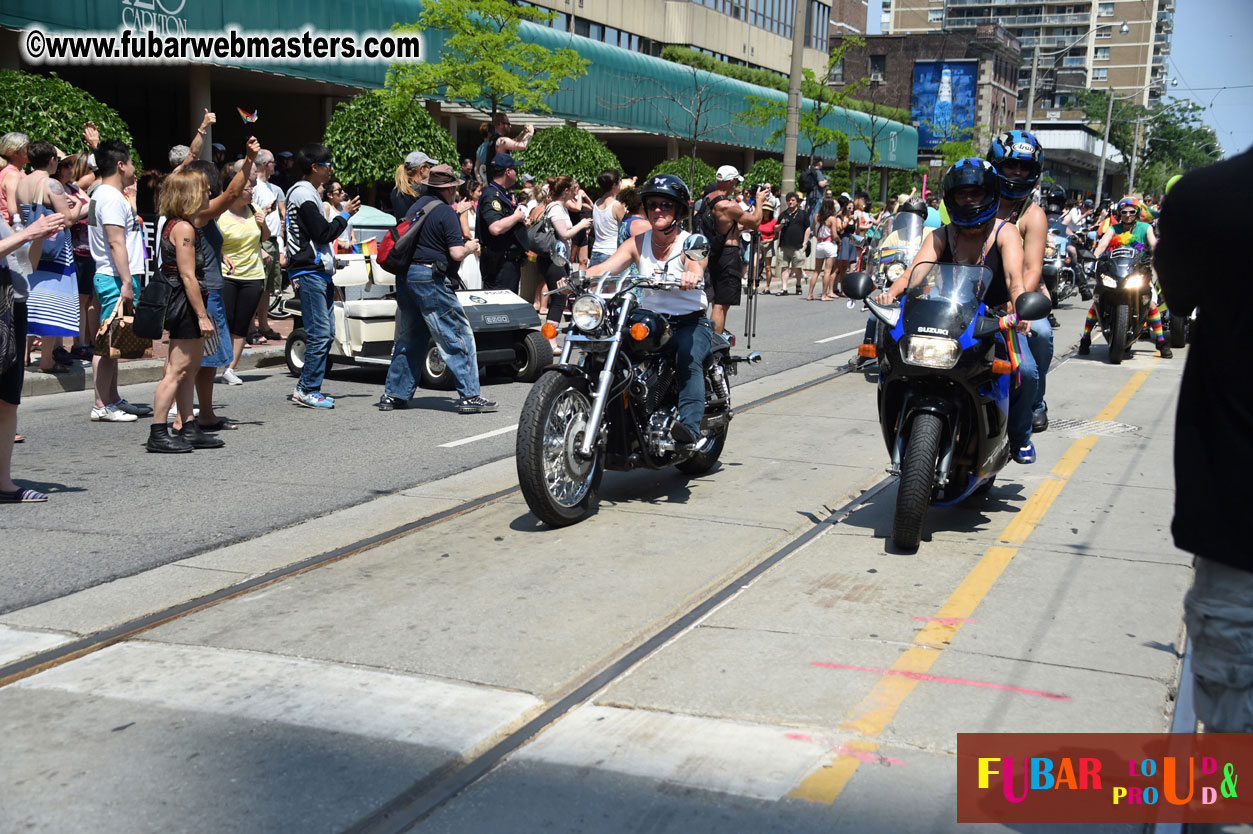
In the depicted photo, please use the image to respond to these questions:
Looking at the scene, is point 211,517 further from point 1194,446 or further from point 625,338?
point 1194,446

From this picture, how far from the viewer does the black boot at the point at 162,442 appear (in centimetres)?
796

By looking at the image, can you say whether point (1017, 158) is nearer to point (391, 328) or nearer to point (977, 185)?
point (977, 185)

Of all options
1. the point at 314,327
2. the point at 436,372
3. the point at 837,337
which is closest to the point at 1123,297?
the point at 837,337

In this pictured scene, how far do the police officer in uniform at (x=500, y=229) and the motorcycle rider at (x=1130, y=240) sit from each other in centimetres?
670

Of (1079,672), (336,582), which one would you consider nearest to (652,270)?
(336,582)

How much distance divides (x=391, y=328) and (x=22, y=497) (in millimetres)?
4940

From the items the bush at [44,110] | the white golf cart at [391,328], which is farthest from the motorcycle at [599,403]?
the bush at [44,110]

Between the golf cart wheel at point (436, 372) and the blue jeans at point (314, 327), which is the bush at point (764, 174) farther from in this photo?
the blue jeans at point (314, 327)

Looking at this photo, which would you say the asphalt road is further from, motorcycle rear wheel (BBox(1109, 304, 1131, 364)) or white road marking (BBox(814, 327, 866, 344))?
motorcycle rear wheel (BBox(1109, 304, 1131, 364))

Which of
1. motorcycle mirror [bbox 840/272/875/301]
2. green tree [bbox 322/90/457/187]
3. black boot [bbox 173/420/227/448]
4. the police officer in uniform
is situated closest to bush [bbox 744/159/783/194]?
green tree [bbox 322/90/457/187]

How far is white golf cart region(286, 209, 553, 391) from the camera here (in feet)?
36.4

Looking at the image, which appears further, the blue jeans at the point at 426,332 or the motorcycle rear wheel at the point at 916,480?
the blue jeans at the point at 426,332

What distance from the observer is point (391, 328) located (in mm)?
11281

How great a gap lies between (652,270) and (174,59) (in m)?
18.7
